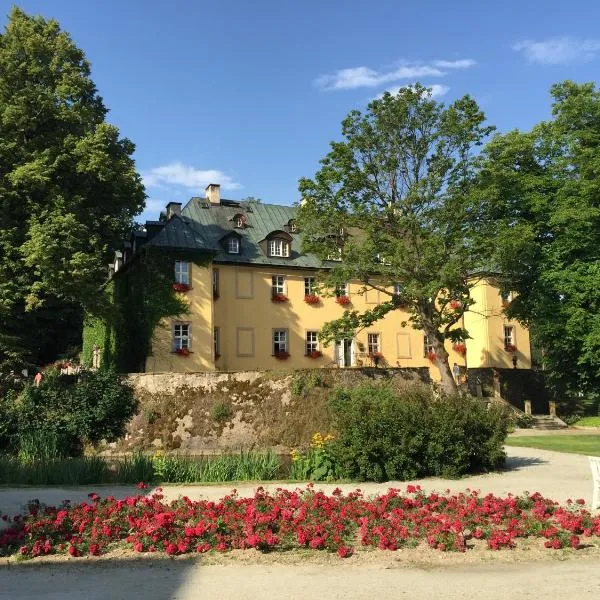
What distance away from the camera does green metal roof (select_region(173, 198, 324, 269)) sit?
3841cm

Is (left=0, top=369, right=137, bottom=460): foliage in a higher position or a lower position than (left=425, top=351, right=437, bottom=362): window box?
lower

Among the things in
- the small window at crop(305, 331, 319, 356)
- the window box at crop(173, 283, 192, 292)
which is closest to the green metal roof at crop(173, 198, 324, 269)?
the window box at crop(173, 283, 192, 292)

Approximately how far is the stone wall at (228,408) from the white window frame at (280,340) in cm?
1249

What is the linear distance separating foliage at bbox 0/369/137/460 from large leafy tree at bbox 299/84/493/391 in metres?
9.93

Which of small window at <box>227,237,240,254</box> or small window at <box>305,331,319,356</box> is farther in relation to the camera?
small window at <box>305,331,319,356</box>

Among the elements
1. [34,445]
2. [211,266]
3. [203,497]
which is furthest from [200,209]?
[203,497]

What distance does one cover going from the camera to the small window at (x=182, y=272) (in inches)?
1405

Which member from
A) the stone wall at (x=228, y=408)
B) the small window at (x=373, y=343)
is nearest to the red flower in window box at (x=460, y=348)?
the small window at (x=373, y=343)

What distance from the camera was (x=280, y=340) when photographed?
39.7m

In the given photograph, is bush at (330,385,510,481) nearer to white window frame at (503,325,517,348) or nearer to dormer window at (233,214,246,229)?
dormer window at (233,214,246,229)

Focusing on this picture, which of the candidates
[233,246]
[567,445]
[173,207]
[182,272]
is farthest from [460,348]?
[567,445]

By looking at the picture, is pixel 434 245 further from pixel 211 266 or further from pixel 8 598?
pixel 8 598

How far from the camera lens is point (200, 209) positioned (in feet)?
136

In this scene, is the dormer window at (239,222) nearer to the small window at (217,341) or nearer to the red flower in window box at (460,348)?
the small window at (217,341)
